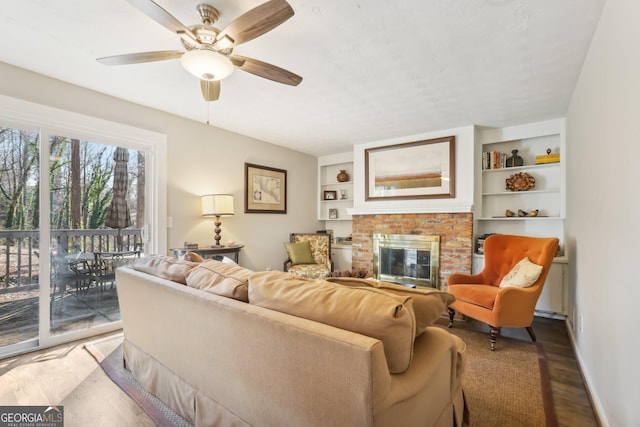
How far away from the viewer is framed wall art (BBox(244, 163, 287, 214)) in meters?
4.38

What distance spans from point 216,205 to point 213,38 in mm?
2101

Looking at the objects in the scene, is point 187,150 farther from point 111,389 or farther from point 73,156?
point 111,389

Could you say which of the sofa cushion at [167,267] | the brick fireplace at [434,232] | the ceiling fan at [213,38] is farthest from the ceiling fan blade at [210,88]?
the brick fireplace at [434,232]

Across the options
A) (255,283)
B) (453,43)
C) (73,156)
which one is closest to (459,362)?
(255,283)

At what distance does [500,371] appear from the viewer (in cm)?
223

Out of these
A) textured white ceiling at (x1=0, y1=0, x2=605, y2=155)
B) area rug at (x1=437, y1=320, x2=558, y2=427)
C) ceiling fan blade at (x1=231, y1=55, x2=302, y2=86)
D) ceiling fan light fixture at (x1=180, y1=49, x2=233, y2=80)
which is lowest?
area rug at (x1=437, y1=320, x2=558, y2=427)

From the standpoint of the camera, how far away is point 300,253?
183 inches

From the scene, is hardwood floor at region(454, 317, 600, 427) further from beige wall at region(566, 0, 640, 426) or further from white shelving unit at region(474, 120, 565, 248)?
white shelving unit at region(474, 120, 565, 248)

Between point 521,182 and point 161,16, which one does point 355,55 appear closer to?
point 161,16

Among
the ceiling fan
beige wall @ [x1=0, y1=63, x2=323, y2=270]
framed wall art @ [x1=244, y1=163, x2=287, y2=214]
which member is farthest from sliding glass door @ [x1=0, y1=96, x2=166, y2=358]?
the ceiling fan

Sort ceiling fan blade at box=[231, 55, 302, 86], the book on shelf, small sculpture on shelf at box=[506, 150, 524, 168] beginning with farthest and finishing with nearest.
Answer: small sculpture on shelf at box=[506, 150, 524, 168] < the book on shelf < ceiling fan blade at box=[231, 55, 302, 86]

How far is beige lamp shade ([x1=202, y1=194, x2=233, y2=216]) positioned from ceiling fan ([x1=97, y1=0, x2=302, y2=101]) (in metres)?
1.88

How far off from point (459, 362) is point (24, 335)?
342cm

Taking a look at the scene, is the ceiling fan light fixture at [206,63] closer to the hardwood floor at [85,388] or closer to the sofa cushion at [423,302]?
the sofa cushion at [423,302]
